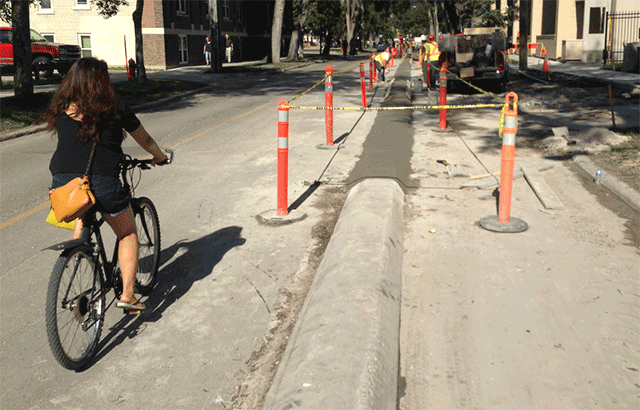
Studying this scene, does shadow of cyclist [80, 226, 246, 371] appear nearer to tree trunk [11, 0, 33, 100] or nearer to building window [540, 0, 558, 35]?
tree trunk [11, 0, 33, 100]

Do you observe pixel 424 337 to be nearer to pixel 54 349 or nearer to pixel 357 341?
pixel 357 341

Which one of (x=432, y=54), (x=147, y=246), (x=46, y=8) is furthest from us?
(x=46, y=8)

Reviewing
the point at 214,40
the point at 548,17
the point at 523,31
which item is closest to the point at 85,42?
the point at 214,40

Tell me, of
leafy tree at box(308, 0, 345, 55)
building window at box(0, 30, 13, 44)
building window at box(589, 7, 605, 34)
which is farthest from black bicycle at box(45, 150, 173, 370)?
leafy tree at box(308, 0, 345, 55)

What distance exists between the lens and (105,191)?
4105 millimetres

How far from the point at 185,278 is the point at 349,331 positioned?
206cm

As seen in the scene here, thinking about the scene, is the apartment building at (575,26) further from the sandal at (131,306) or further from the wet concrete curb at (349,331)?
the sandal at (131,306)

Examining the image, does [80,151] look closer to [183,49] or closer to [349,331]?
[349,331]

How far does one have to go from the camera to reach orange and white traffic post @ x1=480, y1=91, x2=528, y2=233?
6419 millimetres

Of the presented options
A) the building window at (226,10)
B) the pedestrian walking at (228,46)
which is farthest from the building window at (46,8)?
the building window at (226,10)

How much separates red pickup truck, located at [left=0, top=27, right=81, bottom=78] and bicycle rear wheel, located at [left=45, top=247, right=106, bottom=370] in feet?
92.6

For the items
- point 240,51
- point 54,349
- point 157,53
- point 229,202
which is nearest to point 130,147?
point 229,202

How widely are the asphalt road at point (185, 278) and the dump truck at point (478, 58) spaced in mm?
11770

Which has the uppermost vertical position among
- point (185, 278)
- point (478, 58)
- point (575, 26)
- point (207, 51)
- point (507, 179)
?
point (575, 26)
